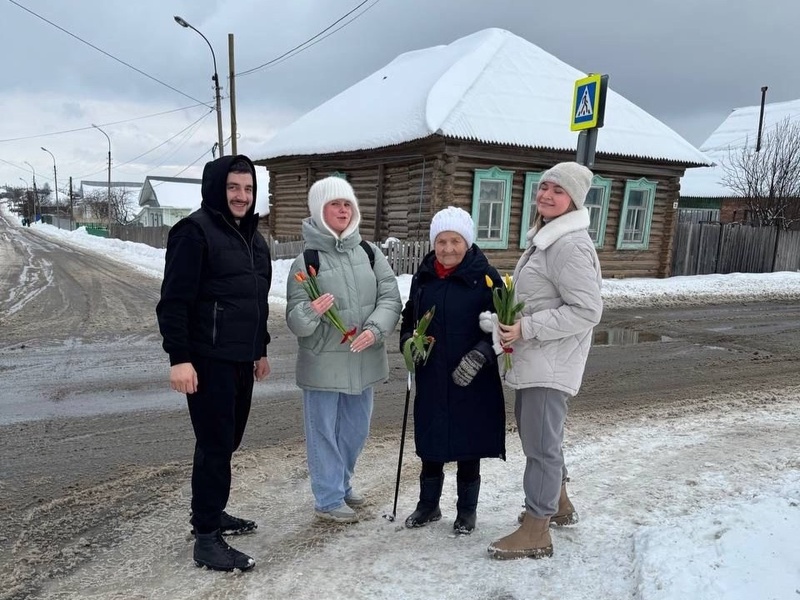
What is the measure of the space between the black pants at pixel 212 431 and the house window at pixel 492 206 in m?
11.8

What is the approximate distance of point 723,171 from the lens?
33.5 m

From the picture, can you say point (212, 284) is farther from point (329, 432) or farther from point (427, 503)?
point (427, 503)

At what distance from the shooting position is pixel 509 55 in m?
15.9

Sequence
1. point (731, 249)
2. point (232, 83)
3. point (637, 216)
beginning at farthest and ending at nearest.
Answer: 1. point (232, 83)
2. point (731, 249)
3. point (637, 216)

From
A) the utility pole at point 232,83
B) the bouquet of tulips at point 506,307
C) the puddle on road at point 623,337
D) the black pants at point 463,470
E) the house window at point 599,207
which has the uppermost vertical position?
the utility pole at point 232,83

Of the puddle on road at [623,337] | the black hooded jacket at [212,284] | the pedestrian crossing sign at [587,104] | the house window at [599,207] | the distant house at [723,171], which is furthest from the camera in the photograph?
the distant house at [723,171]

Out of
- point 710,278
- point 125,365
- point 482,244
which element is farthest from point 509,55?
point 125,365

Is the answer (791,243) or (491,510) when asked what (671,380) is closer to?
(491,510)

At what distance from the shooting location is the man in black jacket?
8.70 ft

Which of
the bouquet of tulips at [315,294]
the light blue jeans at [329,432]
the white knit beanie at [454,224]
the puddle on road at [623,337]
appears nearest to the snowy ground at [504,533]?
the light blue jeans at [329,432]

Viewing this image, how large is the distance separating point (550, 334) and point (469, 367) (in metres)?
0.45

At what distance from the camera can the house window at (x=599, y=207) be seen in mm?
15828

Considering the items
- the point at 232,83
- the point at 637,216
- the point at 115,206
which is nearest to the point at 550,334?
the point at 637,216

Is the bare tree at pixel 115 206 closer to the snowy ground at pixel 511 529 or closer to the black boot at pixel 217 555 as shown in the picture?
the snowy ground at pixel 511 529
